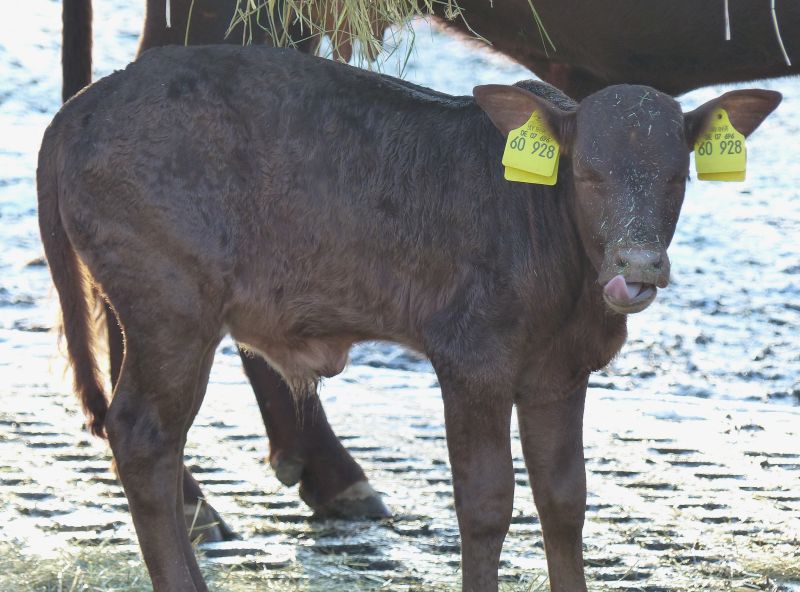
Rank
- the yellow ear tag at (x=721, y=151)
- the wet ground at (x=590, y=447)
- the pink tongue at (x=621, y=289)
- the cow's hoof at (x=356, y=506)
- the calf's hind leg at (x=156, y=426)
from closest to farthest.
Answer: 1. the pink tongue at (x=621, y=289)
2. the yellow ear tag at (x=721, y=151)
3. the calf's hind leg at (x=156, y=426)
4. the wet ground at (x=590, y=447)
5. the cow's hoof at (x=356, y=506)

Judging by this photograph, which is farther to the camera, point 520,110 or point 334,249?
point 334,249

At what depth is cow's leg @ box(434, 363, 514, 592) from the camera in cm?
440

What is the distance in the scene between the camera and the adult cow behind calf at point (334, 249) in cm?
442

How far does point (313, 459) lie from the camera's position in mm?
5852

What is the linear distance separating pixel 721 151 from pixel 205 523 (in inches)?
95.0

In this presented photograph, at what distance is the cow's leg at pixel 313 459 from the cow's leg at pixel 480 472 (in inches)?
54.3

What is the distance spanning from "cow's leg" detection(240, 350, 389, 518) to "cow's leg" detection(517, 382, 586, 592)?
1.20 metres

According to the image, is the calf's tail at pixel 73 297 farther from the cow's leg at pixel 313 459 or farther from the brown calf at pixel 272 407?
the cow's leg at pixel 313 459

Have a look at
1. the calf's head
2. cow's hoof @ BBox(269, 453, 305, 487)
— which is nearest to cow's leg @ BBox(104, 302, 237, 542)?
cow's hoof @ BBox(269, 453, 305, 487)

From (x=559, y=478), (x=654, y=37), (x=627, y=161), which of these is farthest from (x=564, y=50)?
(x=559, y=478)

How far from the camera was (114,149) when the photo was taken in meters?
4.62

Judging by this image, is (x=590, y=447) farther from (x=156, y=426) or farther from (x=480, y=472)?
(x=156, y=426)

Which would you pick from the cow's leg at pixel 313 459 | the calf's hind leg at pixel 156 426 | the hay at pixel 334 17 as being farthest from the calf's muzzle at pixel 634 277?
the cow's leg at pixel 313 459

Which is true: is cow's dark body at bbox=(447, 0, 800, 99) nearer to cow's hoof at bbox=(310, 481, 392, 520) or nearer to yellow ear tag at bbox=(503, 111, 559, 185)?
yellow ear tag at bbox=(503, 111, 559, 185)
